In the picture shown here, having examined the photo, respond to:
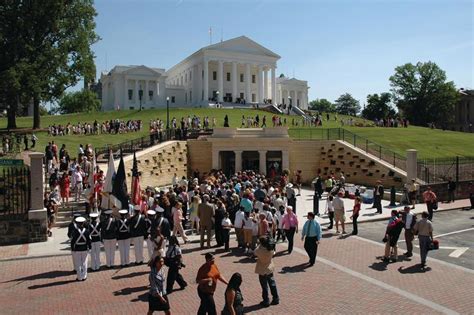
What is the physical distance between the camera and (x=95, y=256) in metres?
13.0

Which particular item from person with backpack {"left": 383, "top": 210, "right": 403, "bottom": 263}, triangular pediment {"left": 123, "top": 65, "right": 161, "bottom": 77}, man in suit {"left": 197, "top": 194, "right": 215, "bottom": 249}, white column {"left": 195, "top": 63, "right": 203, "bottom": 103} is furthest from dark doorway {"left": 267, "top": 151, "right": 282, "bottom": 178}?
triangular pediment {"left": 123, "top": 65, "right": 161, "bottom": 77}

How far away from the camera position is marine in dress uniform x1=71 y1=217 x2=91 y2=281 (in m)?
12.1

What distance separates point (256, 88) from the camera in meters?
95.6

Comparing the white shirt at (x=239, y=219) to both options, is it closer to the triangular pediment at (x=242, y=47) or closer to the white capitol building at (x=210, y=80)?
the white capitol building at (x=210, y=80)

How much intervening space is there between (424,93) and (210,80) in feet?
147

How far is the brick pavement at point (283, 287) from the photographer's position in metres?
10.1

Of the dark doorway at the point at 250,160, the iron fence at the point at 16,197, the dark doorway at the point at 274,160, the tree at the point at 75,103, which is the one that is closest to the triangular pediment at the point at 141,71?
the tree at the point at 75,103

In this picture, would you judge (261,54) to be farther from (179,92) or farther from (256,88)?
(179,92)

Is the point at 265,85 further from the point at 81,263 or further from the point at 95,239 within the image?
the point at 81,263

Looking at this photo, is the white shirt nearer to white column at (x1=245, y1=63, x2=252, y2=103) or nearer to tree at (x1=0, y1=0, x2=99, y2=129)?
tree at (x1=0, y1=0, x2=99, y2=129)

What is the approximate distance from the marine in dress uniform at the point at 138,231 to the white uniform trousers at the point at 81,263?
5.25 feet

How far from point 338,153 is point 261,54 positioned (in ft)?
192

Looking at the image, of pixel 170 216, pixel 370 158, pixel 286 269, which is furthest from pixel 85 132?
pixel 286 269

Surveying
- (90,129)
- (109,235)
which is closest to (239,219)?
(109,235)
